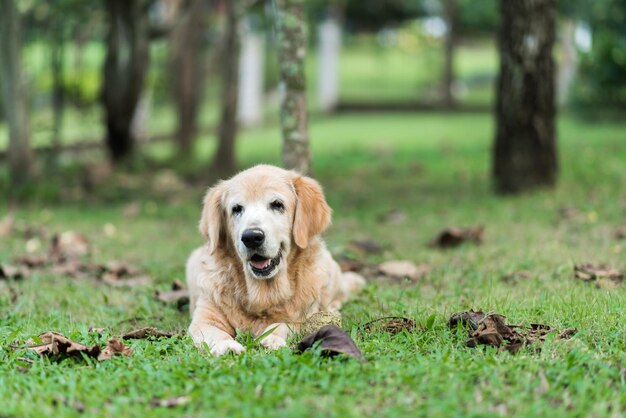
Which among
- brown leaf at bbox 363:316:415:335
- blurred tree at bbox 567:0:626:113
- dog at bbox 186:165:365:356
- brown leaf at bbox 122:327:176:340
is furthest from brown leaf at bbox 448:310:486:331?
blurred tree at bbox 567:0:626:113

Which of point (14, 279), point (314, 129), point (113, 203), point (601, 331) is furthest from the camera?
point (314, 129)

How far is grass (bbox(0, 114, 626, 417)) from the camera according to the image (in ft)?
12.1

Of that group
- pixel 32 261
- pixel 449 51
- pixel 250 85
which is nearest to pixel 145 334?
pixel 32 261

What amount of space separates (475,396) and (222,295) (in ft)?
7.00

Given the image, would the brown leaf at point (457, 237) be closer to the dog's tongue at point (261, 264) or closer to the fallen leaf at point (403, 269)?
the fallen leaf at point (403, 269)

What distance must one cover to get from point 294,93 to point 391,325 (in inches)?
129

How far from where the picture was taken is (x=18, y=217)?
10758 mm

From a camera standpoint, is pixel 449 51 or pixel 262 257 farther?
pixel 449 51

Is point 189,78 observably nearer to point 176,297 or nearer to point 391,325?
point 176,297

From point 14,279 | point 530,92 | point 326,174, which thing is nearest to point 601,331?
point 14,279

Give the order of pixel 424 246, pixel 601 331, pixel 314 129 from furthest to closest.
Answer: pixel 314 129 → pixel 424 246 → pixel 601 331

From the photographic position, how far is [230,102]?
1331 centimetres

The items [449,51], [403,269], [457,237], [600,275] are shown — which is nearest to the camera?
[600,275]

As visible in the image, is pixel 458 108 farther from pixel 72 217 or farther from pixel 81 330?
pixel 81 330
